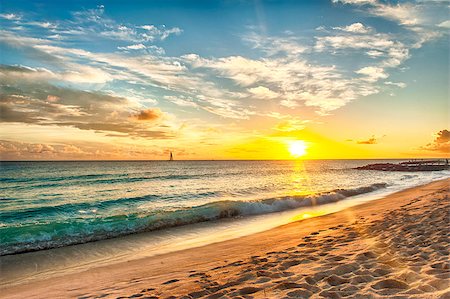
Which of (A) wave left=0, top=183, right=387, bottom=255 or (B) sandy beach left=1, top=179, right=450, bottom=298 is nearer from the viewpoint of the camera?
(B) sandy beach left=1, top=179, right=450, bottom=298

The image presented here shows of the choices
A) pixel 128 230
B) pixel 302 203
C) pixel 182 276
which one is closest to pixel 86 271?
pixel 182 276

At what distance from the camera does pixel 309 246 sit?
788cm

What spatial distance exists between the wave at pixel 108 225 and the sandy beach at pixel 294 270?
4414 millimetres

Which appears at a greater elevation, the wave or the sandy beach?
the sandy beach

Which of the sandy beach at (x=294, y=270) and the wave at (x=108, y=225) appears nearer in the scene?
the sandy beach at (x=294, y=270)

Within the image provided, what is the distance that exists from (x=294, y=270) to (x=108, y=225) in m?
9.81

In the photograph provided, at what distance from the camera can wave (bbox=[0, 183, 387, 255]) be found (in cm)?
1098

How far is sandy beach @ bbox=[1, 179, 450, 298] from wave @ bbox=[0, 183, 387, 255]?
4.41 metres

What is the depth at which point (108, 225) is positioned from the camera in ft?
43.1

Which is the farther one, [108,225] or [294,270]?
[108,225]

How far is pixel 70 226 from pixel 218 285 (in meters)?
9.91

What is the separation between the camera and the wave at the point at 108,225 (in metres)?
11.0

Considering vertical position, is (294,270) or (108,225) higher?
(294,270)

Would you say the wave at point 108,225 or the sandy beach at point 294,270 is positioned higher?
the sandy beach at point 294,270
